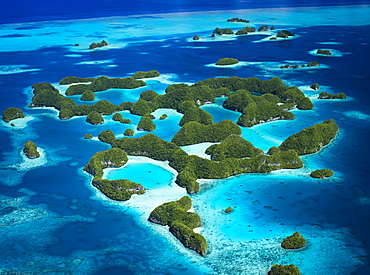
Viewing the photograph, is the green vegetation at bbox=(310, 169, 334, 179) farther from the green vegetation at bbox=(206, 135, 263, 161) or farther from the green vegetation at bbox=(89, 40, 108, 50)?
the green vegetation at bbox=(89, 40, 108, 50)

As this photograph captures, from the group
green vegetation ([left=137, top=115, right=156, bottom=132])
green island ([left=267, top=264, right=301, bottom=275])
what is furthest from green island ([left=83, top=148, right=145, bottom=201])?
green island ([left=267, top=264, right=301, bottom=275])

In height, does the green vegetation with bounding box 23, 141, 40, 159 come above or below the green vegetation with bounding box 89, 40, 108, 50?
below

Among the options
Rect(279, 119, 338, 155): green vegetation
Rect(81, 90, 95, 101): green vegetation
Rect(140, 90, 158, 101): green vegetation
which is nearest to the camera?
Rect(279, 119, 338, 155): green vegetation

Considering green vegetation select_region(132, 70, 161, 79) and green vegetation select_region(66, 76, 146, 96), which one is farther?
green vegetation select_region(132, 70, 161, 79)

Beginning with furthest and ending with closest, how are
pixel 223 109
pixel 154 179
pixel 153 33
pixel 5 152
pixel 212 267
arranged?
pixel 153 33
pixel 223 109
pixel 5 152
pixel 154 179
pixel 212 267

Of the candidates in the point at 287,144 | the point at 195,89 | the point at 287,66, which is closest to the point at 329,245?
the point at 287,144

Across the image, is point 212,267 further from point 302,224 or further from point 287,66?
point 287,66

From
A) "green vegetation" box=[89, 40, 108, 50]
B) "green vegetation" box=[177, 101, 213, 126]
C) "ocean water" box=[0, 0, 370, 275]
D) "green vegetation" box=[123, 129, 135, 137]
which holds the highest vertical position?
"green vegetation" box=[89, 40, 108, 50]
